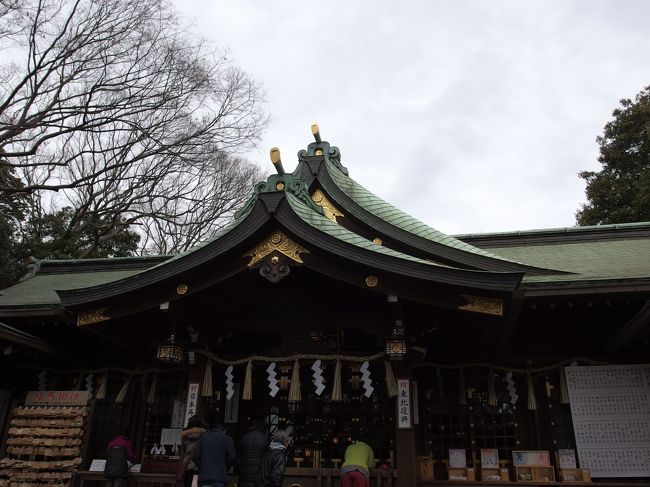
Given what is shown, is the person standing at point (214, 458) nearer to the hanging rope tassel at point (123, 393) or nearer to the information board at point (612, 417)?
the hanging rope tassel at point (123, 393)

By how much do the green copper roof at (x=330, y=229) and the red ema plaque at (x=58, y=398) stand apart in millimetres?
5203

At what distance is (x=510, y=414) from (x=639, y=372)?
2014 mm

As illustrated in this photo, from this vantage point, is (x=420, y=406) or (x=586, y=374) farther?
(x=420, y=406)

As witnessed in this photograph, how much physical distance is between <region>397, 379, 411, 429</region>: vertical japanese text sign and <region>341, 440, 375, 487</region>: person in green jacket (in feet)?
2.11

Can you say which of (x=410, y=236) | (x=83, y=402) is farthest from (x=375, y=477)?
(x=83, y=402)

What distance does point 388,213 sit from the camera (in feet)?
33.6

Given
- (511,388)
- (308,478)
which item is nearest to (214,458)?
(308,478)

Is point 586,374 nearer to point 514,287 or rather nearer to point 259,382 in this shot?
point 514,287

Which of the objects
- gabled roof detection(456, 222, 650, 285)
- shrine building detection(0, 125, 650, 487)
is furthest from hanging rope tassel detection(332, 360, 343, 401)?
gabled roof detection(456, 222, 650, 285)

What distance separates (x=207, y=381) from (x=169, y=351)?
756 mm

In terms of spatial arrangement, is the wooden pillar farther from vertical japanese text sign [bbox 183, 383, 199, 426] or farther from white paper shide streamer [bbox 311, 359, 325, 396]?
vertical japanese text sign [bbox 183, 383, 199, 426]

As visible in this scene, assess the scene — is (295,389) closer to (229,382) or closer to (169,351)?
(229,382)

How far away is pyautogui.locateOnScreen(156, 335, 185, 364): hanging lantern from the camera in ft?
26.0

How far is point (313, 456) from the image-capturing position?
338 inches
